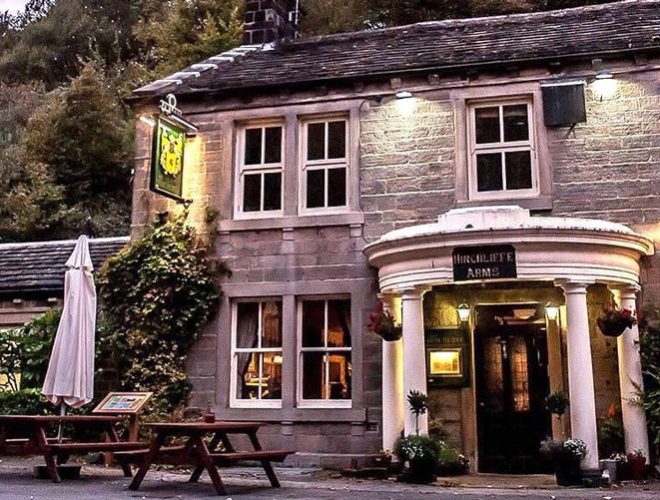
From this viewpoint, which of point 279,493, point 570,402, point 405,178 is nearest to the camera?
point 279,493

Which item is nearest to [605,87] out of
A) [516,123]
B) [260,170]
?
[516,123]

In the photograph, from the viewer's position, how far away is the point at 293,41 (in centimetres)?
1588

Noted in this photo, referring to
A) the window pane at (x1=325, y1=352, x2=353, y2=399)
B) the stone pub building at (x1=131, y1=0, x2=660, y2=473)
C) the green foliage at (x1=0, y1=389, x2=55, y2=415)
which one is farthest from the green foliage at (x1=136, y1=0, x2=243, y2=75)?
the window pane at (x1=325, y1=352, x2=353, y2=399)

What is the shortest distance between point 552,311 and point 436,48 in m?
5.13

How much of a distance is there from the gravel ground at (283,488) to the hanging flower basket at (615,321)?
6.59ft

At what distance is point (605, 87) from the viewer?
12.1 metres

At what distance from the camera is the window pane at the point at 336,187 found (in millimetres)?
13094

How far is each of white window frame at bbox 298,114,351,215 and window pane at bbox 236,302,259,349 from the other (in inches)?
72.7

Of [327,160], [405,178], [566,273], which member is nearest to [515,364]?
[566,273]

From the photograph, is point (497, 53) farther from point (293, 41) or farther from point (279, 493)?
point (279, 493)

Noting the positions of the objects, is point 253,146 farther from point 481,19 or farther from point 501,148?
point 481,19

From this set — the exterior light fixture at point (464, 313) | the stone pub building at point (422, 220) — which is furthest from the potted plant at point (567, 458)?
the exterior light fixture at point (464, 313)

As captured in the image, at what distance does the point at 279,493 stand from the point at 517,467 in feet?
15.4

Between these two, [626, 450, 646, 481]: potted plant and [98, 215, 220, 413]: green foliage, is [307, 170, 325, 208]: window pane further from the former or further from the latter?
[626, 450, 646, 481]: potted plant
